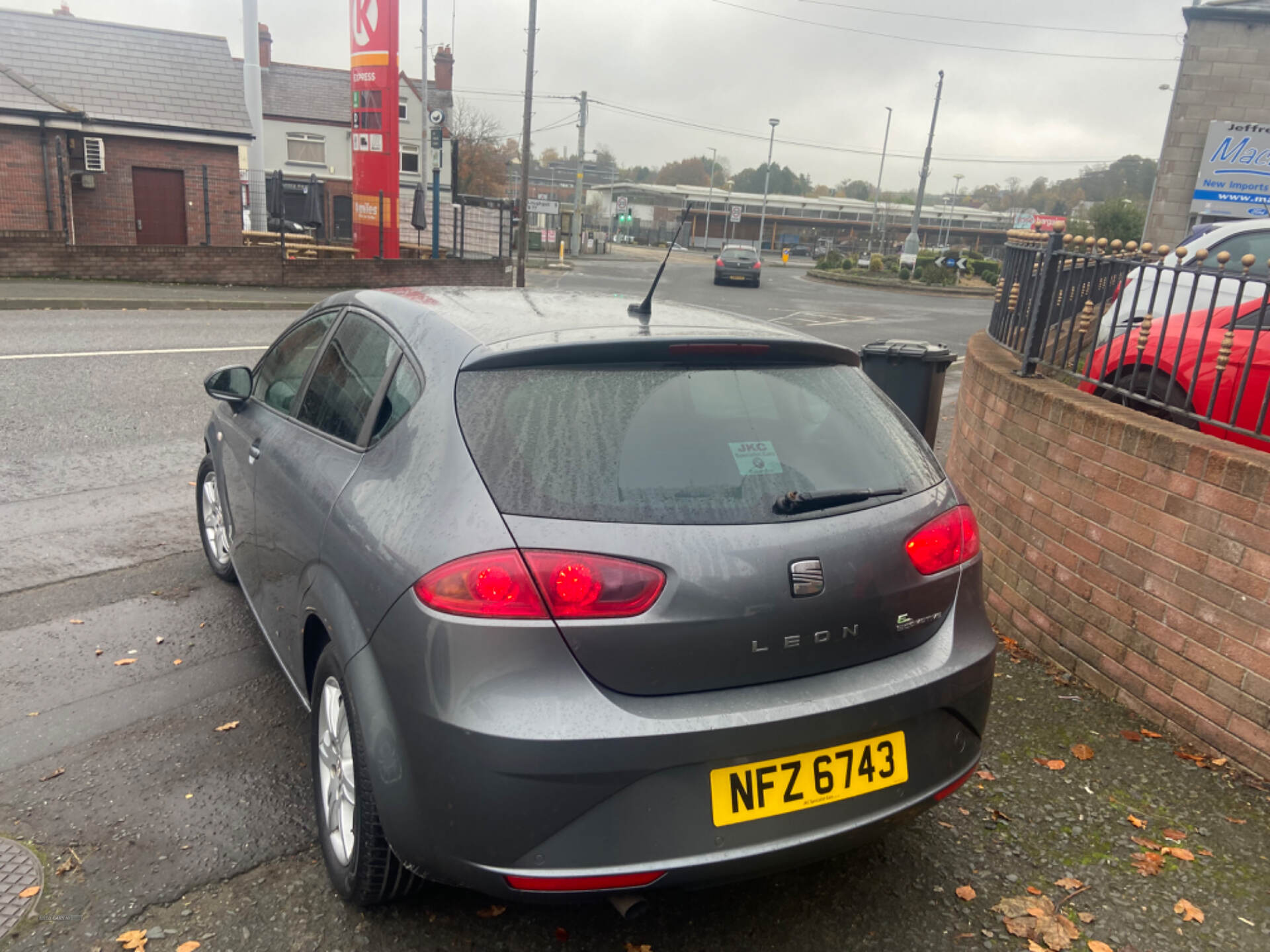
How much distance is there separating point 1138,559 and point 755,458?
214 centimetres

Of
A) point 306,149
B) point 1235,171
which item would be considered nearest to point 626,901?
point 1235,171

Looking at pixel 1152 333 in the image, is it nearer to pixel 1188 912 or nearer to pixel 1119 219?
pixel 1188 912

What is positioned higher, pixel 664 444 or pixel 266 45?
pixel 266 45

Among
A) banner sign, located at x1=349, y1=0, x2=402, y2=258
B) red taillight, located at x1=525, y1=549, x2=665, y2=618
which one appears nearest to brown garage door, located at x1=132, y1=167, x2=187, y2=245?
banner sign, located at x1=349, y1=0, x2=402, y2=258

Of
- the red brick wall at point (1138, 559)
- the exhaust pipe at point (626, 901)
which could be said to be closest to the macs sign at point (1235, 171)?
the red brick wall at point (1138, 559)

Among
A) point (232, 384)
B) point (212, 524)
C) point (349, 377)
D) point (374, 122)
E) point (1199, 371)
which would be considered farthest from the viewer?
point (374, 122)

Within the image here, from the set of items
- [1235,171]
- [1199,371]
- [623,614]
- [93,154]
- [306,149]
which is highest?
[1235,171]

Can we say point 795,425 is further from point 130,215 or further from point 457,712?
point 130,215

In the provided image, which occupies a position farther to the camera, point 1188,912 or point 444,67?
point 444,67

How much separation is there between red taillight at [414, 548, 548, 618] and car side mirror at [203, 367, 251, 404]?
7.01 feet

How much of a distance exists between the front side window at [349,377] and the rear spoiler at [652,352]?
19.0 inches

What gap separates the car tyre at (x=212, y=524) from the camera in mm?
4500

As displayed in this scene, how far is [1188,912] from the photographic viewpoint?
261cm

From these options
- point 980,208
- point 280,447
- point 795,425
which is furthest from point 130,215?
point 980,208
